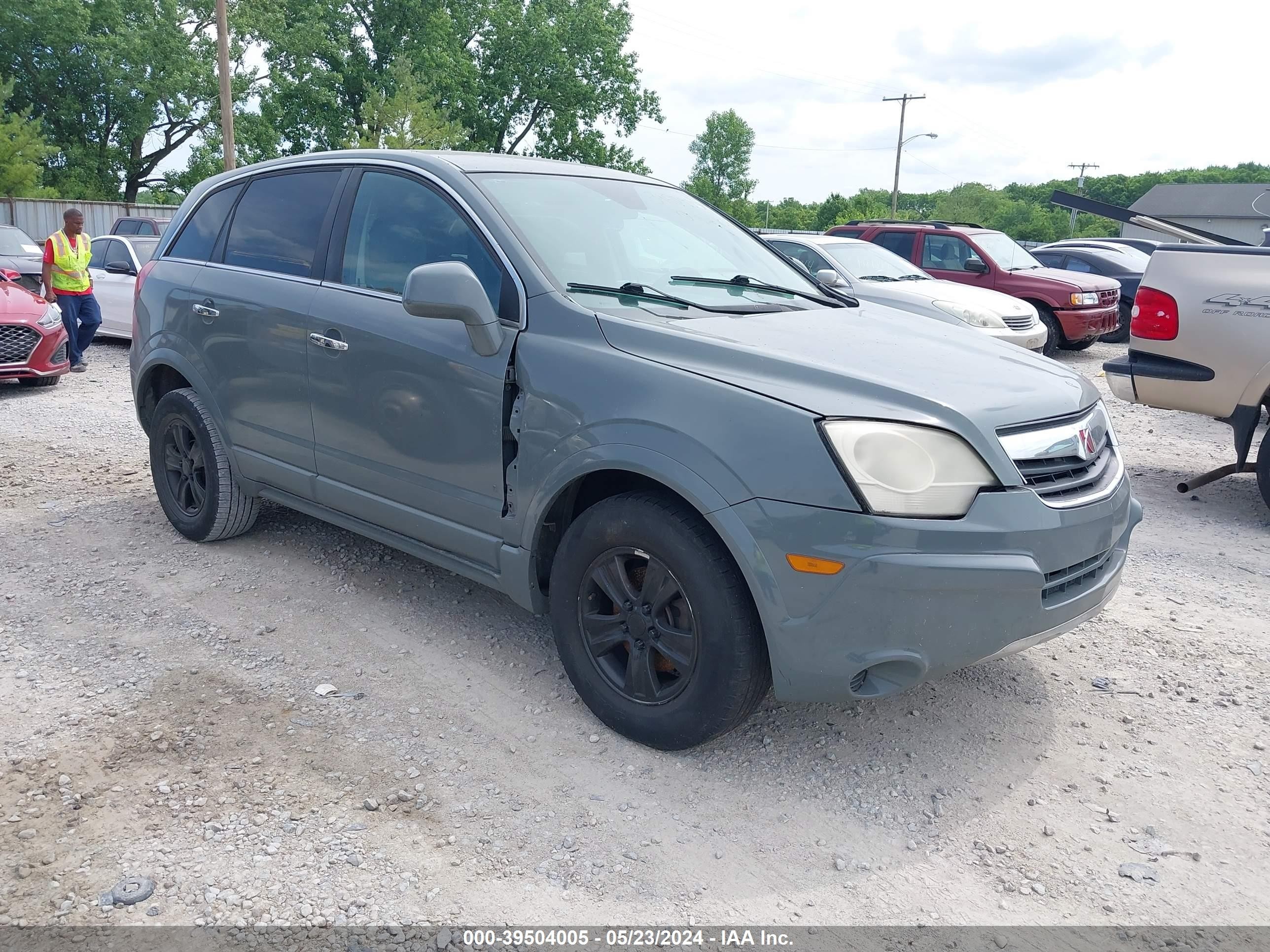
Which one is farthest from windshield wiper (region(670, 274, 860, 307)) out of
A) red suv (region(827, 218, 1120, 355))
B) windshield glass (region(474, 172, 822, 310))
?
red suv (region(827, 218, 1120, 355))

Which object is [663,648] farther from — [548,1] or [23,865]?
[548,1]

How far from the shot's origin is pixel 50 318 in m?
9.69

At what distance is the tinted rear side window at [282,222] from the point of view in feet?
14.1

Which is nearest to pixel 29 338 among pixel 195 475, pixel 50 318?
pixel 50 318

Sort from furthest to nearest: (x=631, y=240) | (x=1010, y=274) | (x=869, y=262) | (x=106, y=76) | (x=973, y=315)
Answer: (x=106, y=76)
(x=1010, y=274)
(x=869, y=262)
(x=973, y=315)
(x=631, y=240)

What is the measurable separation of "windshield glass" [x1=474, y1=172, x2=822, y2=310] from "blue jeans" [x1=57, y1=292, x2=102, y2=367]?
866 centimetres

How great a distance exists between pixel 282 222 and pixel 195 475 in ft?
4.50

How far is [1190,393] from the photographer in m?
6.00

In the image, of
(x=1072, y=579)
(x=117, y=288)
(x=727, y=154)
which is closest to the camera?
(x=1072, y=579)

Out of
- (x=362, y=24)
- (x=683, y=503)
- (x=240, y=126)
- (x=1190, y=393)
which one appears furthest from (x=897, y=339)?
(x=362, y=24)

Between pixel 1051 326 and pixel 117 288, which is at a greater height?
pixel 117 288

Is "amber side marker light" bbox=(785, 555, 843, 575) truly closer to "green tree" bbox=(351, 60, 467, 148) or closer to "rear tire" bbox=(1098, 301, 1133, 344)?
"rear tire" bbox=(1098, 301, 1133, 344)

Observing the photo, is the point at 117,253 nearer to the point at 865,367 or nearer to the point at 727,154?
the point at 865,367

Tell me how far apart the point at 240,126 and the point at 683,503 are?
3706cm
